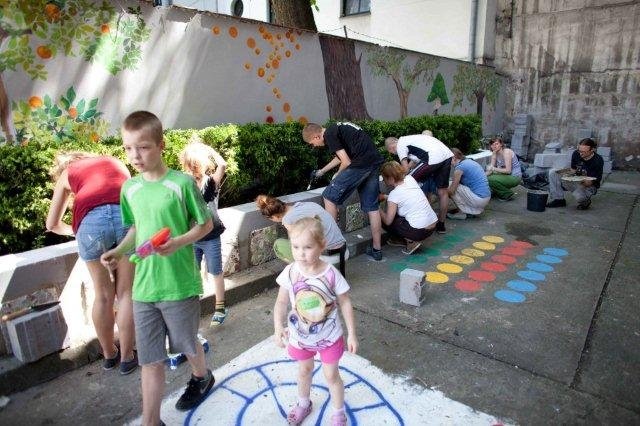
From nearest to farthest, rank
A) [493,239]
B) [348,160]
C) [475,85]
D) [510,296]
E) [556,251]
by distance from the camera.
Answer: [510,296]
[348,160]
[556,251]
[493,239]
[475,85]

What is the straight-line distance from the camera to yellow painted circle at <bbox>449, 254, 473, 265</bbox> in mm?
5020

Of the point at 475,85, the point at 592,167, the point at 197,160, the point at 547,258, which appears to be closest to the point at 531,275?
the point at 547,258

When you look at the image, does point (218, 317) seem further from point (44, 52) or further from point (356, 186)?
point (44, 52)

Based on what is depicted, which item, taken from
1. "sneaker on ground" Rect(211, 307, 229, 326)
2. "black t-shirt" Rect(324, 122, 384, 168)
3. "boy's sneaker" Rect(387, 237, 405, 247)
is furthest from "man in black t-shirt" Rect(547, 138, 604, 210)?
"sneaker on ground" Rect(211, 307, 229, 326)

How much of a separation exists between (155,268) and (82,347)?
1391mm

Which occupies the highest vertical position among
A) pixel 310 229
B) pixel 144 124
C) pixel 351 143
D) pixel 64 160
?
pixel 144 124

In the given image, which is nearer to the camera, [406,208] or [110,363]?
[110,363]

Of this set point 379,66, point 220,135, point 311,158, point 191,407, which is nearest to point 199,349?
point 191,407

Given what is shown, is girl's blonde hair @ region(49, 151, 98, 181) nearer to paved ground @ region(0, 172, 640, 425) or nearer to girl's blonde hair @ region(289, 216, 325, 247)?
paved ground @ region(0, 172, 640, 425)

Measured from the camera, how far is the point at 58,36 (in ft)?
13.2

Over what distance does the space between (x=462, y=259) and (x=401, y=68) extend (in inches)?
204

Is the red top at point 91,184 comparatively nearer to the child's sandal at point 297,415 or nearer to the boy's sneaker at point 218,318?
the boy's sneaker at point 218,318

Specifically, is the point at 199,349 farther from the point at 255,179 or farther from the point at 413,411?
the point at 255,179

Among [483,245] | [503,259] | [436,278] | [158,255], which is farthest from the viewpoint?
[483,245]
